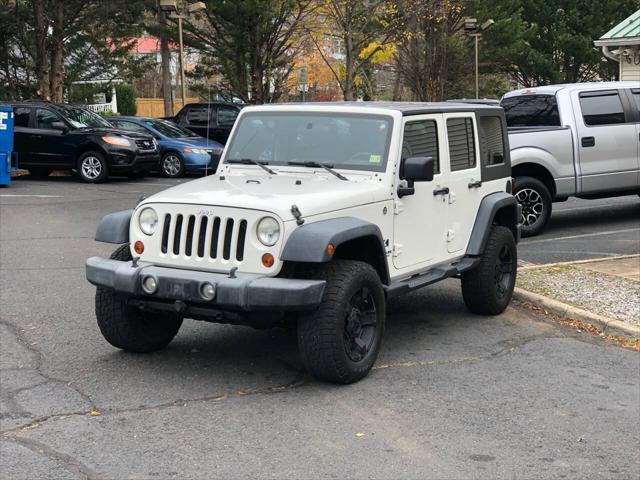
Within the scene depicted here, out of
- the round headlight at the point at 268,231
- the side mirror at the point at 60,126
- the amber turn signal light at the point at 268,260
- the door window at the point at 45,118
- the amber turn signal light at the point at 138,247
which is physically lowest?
the amber turn signal light at the point at 268,260

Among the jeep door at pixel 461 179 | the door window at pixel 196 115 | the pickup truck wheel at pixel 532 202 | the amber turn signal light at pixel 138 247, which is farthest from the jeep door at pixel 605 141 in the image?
the door window at pixel 196 115

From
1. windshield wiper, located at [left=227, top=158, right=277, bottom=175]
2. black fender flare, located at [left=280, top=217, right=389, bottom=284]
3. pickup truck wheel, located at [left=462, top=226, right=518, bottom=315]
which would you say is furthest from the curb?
windshield wiper, located at [left=227, top=158, right=277, bottom=175]

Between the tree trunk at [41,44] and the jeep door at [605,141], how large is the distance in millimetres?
16717

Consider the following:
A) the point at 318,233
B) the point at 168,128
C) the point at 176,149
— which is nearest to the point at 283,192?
the point at 318,233

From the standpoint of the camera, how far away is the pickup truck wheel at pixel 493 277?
743 centimetres

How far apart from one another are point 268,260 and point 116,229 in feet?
4.10

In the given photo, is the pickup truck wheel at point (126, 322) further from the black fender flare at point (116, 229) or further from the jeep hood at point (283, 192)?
the jeep hood at point (283, 192)

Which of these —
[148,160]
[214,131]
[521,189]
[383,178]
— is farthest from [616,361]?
[214,131]

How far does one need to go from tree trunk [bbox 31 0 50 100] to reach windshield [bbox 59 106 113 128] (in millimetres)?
5477

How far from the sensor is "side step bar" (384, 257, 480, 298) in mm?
6238

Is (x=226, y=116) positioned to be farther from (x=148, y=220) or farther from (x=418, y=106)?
(x=148, y=220)

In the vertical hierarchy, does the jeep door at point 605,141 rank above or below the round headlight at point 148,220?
above

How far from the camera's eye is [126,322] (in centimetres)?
614

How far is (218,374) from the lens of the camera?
597 centimetres
